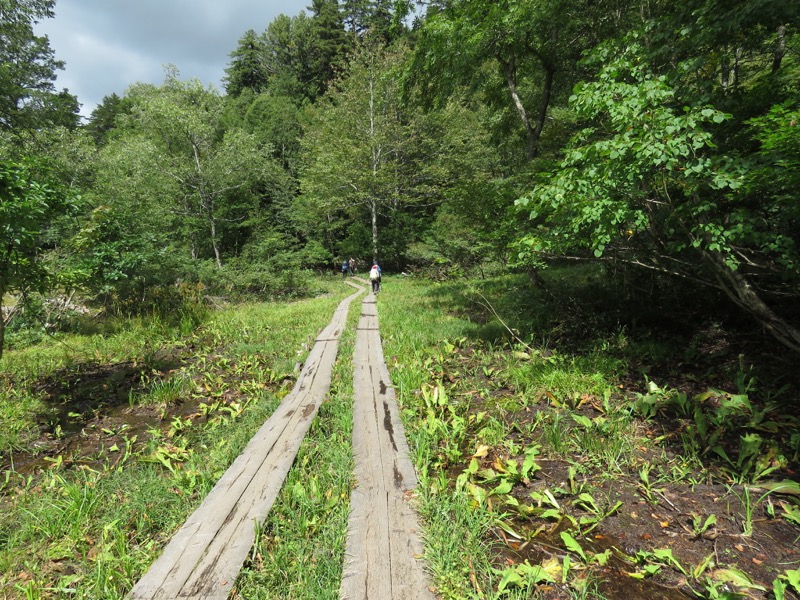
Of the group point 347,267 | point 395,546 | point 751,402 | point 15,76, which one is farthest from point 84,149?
point 751,402

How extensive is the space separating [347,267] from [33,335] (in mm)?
19173

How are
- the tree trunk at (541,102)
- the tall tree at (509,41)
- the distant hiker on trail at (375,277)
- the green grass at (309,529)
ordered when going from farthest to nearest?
1. the distant hiker on trail at (375,277)
2. the tree trunk at (541,102)
3. the tall tree at (509,41)
4. the green grass at (309,529)

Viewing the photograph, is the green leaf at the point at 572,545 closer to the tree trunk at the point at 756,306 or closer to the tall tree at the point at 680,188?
the tall tree at the point at 680,188

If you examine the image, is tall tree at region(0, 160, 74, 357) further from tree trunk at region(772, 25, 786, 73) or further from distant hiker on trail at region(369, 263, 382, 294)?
distant hiker on trail at region(369, 263, 382, 294)

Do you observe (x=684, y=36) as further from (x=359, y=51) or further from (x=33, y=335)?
(x=359, y=51)

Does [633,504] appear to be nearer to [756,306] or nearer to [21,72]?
[756,306]

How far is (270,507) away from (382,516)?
0.96m

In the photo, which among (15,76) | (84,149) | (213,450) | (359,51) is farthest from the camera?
(359,51)

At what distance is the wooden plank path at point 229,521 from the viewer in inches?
78.5

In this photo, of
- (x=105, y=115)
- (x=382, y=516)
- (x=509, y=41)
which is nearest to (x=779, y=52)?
(x=509, y=41)

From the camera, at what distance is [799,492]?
2.58m

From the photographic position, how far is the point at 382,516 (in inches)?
101

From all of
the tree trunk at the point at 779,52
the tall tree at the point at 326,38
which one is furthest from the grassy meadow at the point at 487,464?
the tall tree at the point at 326,38

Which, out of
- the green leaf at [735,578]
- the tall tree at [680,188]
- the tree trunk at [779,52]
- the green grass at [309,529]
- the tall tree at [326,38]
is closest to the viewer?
the green leaf at [735,578]
